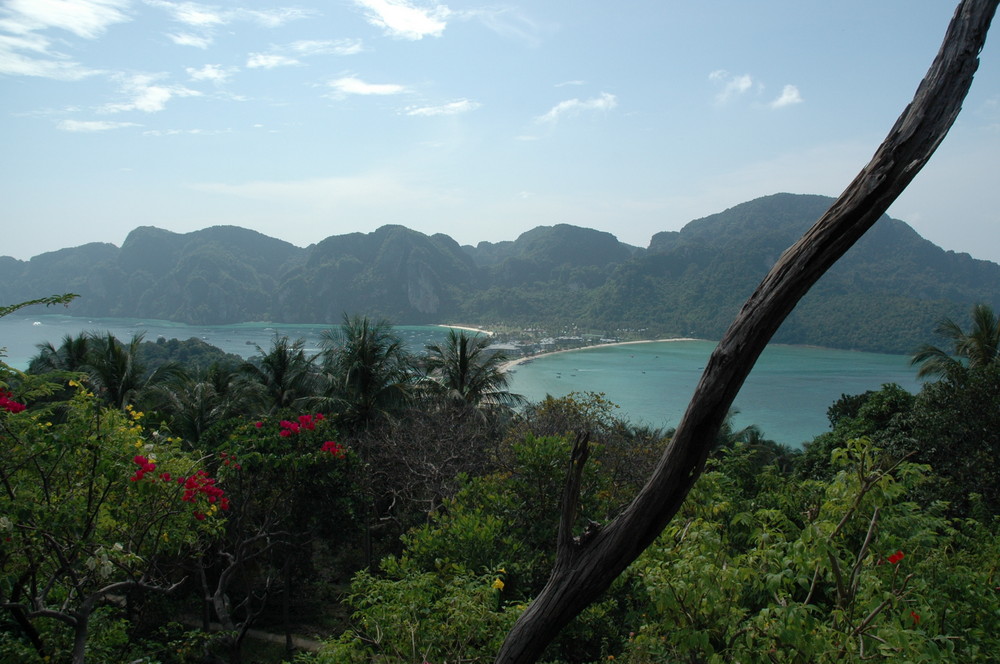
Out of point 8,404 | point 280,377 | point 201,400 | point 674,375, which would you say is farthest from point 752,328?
point 674,375

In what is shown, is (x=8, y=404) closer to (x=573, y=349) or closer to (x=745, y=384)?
(x=745, y=384)

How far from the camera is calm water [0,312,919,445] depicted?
2079 inches

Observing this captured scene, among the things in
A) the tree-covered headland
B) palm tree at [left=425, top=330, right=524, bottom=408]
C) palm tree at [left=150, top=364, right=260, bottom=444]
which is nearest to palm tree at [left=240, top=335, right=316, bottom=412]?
the tree-covered headland

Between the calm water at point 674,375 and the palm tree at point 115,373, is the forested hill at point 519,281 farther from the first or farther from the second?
the palm tree at point 115,373

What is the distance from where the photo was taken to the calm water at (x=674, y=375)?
52812 mm

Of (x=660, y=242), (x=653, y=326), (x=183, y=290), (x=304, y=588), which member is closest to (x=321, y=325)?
(x=183, y=290)

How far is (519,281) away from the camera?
5940 inches

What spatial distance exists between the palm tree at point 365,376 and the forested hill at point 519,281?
96.4 metres

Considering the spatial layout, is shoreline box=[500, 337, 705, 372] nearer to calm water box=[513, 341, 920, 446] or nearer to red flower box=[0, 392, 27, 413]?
calm water box=[513, 341, 920, 446]

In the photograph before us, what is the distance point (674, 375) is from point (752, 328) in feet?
239

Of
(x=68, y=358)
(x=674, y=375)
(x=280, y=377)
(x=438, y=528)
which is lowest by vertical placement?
(x=674, y=375)

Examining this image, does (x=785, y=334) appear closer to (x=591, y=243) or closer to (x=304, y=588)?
(x=591, y=243)

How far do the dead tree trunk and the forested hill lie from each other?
107 m

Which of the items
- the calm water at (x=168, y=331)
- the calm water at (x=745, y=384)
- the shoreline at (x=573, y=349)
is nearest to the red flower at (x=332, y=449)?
the calm water at (x=745, y=384)
